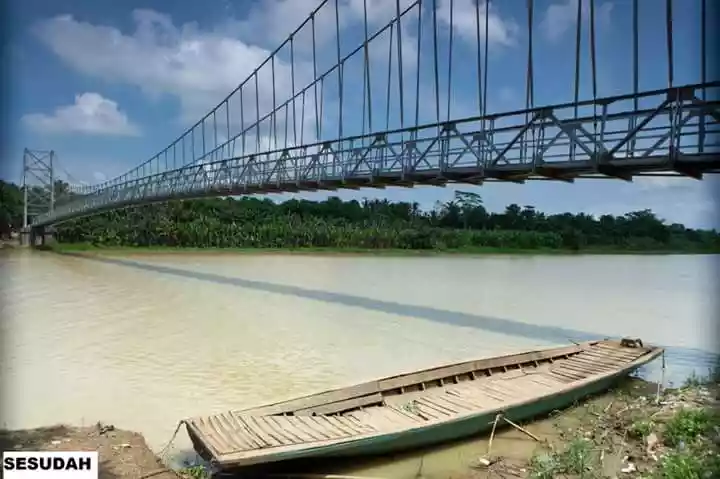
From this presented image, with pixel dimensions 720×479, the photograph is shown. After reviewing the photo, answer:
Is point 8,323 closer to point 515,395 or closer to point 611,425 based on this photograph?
point 515,395

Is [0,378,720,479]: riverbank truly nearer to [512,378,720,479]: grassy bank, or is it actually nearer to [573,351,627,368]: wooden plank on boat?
[512,378,720,479]: grassy bank

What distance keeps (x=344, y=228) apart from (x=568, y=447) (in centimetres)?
3331

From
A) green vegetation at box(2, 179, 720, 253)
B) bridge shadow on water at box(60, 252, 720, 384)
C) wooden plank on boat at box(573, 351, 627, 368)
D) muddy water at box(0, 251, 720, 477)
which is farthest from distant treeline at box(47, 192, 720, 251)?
wooden plank on boat at box(573, 351, 627, 368)

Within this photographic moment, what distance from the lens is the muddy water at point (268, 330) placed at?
5504 millimetres

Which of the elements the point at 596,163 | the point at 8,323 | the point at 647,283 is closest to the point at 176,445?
the point at 596,163

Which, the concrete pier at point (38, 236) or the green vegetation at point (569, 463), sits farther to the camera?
the concrete pier at point (38, 236)

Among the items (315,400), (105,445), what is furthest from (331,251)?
(105,445)

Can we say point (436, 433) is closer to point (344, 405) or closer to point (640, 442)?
point (344, 405)

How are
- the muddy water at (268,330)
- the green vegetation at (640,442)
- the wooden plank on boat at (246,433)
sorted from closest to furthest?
the green vegetation at (640,442)
the wooden plank on boat at (246,433)
the muddy water at (268,330)

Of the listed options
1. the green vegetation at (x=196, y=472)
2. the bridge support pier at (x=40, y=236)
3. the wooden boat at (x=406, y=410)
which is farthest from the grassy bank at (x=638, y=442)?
the bridge support pier at (x=40, y=236)

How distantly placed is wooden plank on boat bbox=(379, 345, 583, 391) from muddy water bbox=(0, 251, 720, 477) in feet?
2.48

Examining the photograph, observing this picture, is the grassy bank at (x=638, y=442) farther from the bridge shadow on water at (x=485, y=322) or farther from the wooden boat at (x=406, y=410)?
the bridge shadow on water at (x=485, y=322)

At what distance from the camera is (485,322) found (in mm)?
11469

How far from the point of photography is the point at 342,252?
35906mm
